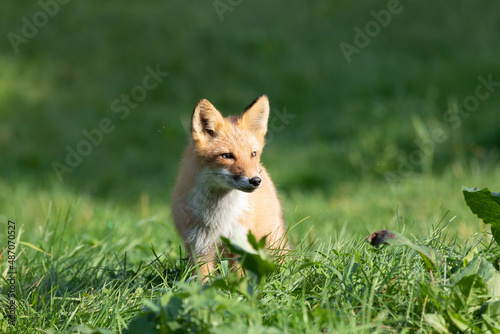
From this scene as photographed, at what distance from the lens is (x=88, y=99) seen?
1026 centimetres

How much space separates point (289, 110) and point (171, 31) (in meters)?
3.31

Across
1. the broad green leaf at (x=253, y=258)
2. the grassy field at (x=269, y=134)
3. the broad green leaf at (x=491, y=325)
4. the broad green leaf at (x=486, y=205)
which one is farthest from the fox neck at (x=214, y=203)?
the broad green leaf at (x=491, y=325)

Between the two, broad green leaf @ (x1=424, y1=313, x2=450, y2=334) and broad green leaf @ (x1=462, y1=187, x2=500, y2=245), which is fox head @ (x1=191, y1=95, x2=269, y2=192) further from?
broad green leaf @ (x1=424, y1=313, x2=450, y2=334)

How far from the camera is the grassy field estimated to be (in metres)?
3.11

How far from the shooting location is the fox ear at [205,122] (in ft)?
11.9

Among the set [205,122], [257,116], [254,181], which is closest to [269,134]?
[257,116]

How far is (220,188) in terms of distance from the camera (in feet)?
11.7

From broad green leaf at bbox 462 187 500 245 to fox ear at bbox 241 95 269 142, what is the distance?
147cm

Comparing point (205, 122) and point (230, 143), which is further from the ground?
point (205, 122)

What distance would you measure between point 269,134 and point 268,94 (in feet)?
4.24

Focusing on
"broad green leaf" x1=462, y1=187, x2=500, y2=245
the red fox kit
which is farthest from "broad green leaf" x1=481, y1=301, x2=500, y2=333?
the red fox kit

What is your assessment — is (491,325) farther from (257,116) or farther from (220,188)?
(257,116)

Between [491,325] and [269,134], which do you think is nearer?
[491,325]

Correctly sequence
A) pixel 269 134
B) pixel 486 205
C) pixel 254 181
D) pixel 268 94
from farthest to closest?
pixel 268 94, pixel 269 134, pixel 254 181, pixel 486 205
